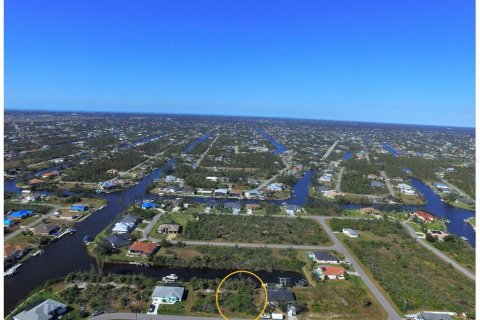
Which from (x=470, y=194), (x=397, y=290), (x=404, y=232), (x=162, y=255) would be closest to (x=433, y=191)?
(x=470, y=194)

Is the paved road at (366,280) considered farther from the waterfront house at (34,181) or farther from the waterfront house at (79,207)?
the waterfront house at (34,181)

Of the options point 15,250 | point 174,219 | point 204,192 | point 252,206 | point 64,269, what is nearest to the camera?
point 64,269

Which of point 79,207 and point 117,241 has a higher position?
point 79,207

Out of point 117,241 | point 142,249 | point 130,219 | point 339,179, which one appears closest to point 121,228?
point 130,219

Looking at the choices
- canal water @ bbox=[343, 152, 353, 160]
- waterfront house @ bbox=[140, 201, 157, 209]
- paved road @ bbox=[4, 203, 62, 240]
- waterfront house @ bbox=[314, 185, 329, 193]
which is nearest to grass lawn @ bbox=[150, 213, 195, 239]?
waterfront house @ bbox=[140, 201, 157, 209]

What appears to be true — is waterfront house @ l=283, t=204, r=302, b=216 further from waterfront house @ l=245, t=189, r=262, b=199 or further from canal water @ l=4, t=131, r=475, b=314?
waterfront house @ l=245, t=189, r=262, b=199

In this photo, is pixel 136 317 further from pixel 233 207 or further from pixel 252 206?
pixel 252 206

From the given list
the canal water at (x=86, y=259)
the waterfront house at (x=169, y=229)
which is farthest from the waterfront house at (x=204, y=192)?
the waterfront house at (x=169, y=229)
